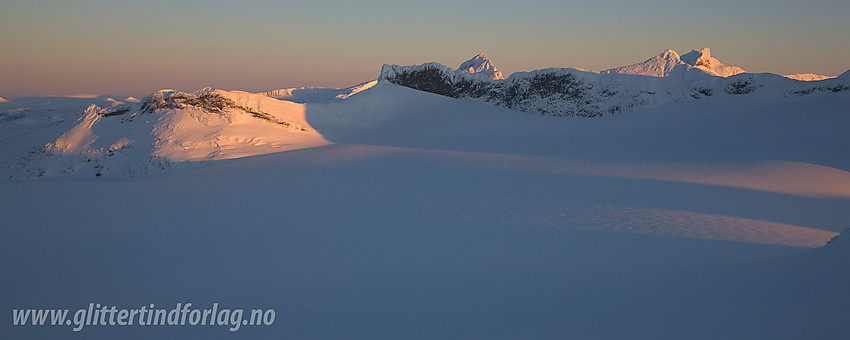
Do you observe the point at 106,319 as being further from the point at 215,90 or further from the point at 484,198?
the point at 215,90

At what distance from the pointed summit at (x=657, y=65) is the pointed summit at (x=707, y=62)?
1.65 m

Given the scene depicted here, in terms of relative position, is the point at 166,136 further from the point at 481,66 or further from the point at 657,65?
the point at 657,65

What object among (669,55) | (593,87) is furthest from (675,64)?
(593,87)

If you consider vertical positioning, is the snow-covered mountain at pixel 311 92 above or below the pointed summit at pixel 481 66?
below

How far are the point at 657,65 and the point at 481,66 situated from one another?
512 inches

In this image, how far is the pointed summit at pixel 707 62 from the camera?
32469mm

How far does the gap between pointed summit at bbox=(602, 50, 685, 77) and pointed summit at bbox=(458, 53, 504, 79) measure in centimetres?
886

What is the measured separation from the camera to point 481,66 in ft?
103

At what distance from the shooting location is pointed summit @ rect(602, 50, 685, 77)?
30.8 meters

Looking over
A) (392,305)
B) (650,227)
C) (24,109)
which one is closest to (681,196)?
(650,227)

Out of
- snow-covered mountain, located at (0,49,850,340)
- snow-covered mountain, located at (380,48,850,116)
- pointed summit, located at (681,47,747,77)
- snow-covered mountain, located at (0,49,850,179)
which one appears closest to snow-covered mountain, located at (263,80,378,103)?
snow-covered mountain, located at (0,49,850,179)

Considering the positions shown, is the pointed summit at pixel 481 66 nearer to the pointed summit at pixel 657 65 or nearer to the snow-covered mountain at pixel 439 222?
the pointed summit at pixel 657 65

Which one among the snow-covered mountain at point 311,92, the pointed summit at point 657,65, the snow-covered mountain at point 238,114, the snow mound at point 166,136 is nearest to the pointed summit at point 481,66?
the snow-covered mountain at point 238,114

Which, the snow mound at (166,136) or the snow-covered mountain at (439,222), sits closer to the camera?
the snow-covered mountain at (439,222)
